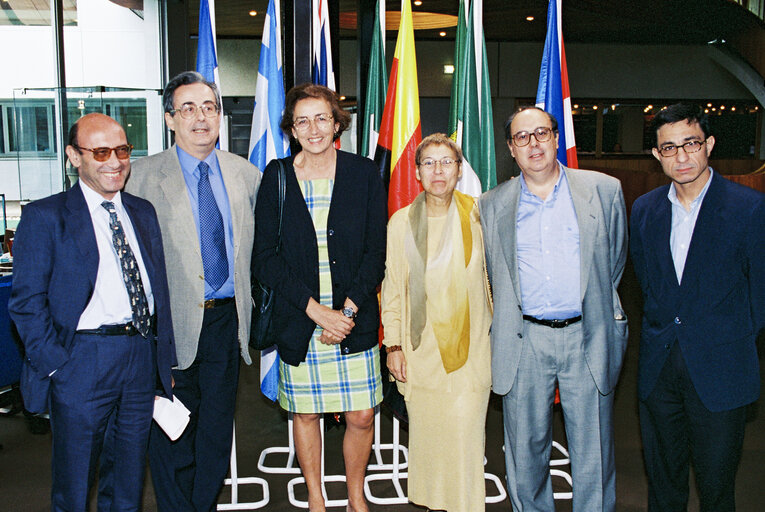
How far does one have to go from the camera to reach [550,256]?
2.44m

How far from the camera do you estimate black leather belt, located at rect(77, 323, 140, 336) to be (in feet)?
6.93

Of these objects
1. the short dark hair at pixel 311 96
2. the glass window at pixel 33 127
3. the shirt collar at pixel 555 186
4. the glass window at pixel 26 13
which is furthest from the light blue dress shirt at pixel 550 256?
the glass window at pixel 26 13

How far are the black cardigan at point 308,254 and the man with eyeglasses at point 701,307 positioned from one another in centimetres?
114

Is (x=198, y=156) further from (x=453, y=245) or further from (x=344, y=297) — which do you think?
(x=453, y=245)

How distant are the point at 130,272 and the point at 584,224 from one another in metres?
1.69

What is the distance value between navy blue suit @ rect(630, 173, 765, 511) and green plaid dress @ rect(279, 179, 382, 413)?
3.87 ft

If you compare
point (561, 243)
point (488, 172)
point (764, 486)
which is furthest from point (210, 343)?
point (764, 486)

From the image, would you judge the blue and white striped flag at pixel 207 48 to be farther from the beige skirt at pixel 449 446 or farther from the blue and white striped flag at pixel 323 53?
the beige skirt at pixel 449 446

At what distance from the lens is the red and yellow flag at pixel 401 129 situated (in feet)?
10.7

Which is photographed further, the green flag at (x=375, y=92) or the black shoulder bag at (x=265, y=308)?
the green flag at (x=375, y=92)

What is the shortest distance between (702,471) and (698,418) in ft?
0.69

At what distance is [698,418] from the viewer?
2320 millimetres

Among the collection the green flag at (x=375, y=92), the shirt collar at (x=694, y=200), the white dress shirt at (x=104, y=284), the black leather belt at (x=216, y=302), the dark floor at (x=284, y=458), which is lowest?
the dark floor at (x=284, y=458)

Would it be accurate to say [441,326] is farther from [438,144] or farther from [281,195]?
[281,195]
